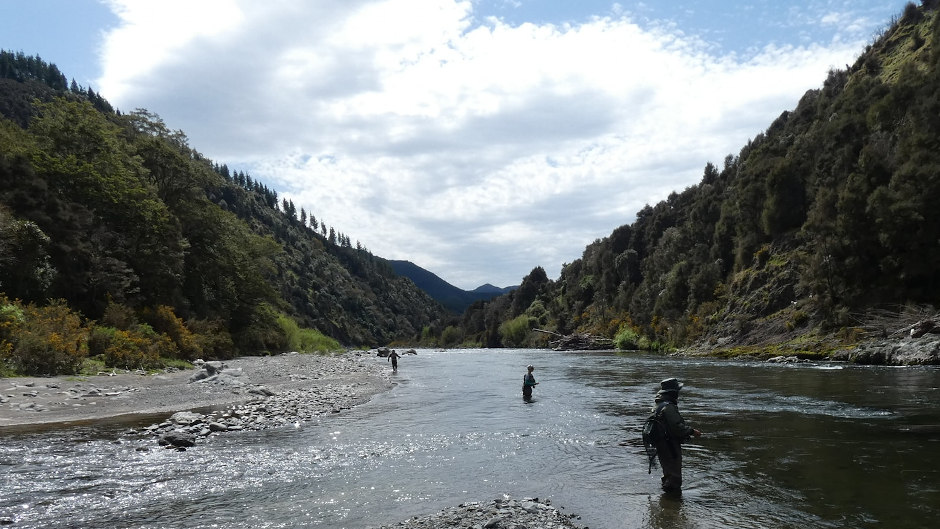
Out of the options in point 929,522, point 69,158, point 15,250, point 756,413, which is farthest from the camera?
point 69,158

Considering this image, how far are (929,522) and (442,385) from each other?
2822 cm

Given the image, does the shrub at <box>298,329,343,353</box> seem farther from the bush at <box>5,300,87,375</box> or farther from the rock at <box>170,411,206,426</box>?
the rock at <box>170,411,206,426</box>

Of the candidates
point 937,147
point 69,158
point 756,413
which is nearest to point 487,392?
point 756,413

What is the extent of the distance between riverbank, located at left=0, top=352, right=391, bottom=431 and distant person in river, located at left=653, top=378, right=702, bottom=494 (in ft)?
41.7

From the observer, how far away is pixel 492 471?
12.8m

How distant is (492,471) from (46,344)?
22558mm

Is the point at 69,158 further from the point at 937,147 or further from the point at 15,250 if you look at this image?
the point at 937,147

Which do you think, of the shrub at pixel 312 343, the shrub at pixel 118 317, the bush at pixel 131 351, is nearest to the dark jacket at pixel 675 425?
the bush at pixel 131 351

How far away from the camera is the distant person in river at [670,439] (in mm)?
10297

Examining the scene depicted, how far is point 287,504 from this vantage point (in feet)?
32.9

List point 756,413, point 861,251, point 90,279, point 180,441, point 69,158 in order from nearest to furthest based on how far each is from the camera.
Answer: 1. point 180,441
2. point 756,413
3. point 90,279
4. point 69,158
5. point 861,251

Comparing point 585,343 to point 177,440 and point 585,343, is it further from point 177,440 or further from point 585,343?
point 177,440

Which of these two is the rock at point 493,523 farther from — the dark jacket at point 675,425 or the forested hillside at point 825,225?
the forested hillside at point 825,225

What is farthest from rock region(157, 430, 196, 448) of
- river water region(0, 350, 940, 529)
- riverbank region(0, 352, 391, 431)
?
riverbank region(0, 352, 391, 431)
